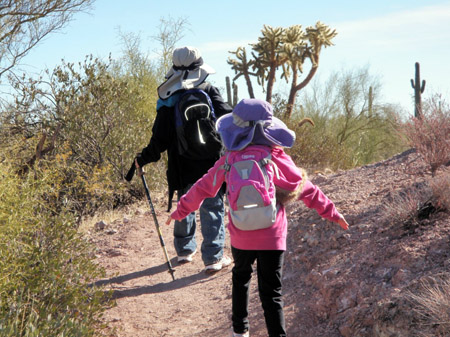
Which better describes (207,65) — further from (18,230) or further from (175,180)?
(18,230)

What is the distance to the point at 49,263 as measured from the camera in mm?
4215

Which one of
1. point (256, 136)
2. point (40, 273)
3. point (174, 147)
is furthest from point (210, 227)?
point (256, 136)

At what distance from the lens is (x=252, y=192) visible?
3.36 meters

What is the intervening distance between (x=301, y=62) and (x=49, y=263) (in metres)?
11.9

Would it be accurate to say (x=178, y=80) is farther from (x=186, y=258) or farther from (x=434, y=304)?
(x=434, y=304)

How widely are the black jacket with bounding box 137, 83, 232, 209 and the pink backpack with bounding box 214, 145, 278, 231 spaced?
72.2 inches

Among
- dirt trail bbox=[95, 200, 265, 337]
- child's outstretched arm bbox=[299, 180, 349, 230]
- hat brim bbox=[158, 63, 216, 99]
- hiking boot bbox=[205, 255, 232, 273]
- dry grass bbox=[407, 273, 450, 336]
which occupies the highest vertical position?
hat brim bbox=[158, 63, 216, 99]

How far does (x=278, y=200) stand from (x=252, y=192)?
27 centimetres

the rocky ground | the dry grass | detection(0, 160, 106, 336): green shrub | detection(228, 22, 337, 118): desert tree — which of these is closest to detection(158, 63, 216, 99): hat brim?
detection(0, 160, 106, 336): green shrub

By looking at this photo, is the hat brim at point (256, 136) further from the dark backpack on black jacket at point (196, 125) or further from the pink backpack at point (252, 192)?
the dark backpack on black jacket at point (196, 125)

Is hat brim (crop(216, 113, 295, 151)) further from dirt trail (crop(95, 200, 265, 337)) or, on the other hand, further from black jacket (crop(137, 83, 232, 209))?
black jacket (crop(137, 83, 232, 209))

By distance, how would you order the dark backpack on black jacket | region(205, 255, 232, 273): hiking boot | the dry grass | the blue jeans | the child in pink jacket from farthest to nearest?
region(205, 255, 232, 273): hiking boot < the blue jeans < the dark backpack on black jacket < the child in pink jacket < the dry grass

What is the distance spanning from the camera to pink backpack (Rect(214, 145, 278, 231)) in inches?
132

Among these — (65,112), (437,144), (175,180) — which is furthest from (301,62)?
(175,180)
